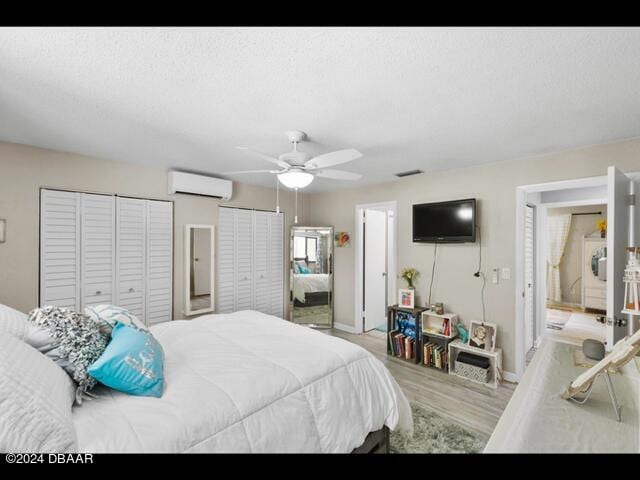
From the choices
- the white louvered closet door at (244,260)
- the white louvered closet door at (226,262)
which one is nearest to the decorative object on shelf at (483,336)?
the white louvered closet door at (244,260)

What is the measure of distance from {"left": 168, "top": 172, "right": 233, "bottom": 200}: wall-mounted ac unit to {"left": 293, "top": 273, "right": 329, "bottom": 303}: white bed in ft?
5.53

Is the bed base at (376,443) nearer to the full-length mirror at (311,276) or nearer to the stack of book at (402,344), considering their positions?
the stack of book at (402,344)

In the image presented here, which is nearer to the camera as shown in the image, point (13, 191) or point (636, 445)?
point (636, 445)

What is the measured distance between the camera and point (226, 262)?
158 inches

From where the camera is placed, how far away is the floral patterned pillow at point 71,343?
4.11 feet

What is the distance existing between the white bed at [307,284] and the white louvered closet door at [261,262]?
1.48 feet

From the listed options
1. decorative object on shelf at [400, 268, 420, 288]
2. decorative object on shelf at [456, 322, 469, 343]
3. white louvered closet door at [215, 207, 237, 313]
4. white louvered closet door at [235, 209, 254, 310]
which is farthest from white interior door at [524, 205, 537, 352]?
white louvered closet door at [215, 207, 237, 313]

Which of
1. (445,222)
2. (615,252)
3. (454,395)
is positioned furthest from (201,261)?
(615,252)

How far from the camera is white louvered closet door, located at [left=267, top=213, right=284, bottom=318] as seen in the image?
454cm

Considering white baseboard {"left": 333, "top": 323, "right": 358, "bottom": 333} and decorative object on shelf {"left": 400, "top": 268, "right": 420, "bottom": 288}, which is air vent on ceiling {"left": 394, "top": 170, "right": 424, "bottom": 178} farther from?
white baseboard {"left": 333, "top": 323, "right": 358, "bottom": 333}
